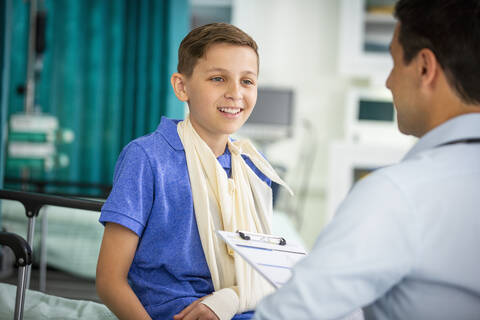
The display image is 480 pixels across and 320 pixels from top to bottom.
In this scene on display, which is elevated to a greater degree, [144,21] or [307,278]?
[144,21]

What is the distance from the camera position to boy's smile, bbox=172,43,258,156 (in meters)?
1.04

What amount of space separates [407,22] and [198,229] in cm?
58

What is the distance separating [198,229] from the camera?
1.00 m

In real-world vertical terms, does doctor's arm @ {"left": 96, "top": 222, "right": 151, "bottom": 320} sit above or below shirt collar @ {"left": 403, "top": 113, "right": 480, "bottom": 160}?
below

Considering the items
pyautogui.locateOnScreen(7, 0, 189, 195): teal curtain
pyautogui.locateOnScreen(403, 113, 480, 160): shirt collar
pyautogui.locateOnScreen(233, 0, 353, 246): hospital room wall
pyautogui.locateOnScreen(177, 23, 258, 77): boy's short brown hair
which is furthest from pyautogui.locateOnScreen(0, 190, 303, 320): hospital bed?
pyautogui.locateOnScreen(233, 0, 353, 246): hospital room wall

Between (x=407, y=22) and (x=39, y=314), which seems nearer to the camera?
(x=407, y=22)

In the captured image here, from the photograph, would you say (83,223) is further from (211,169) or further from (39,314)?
(211,169)

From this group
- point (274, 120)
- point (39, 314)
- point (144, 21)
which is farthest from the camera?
point (274, 120)

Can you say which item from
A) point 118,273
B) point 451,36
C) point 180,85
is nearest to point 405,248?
point 451,36

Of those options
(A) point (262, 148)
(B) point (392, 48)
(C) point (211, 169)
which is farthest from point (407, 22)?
(A) point (262, 148)

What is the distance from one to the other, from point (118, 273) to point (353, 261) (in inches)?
20.9

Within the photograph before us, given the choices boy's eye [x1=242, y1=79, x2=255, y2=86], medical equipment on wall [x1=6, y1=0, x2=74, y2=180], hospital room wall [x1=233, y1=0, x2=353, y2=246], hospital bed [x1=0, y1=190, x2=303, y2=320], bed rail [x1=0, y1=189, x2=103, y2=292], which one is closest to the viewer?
boy's eye [x1=242, y1=79, x2=255, y2=86]

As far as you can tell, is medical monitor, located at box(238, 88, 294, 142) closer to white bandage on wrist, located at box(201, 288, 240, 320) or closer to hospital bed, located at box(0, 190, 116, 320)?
hospital bed, located at box(0, 190, 116, 320)

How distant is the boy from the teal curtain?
8.48 ft
